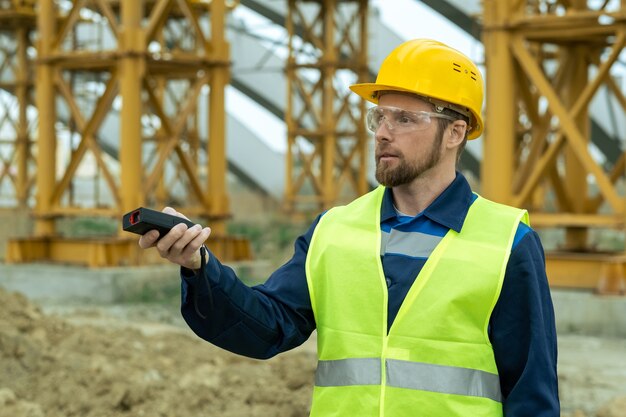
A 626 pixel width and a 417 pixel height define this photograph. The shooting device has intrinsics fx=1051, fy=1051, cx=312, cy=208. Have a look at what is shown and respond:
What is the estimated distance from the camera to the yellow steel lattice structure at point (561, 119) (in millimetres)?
10648

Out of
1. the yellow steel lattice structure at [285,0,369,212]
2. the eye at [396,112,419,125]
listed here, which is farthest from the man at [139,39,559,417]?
the yellow steel lattice structure at [285,0,369,212]

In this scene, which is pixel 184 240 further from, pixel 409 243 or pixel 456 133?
pixel 456 133

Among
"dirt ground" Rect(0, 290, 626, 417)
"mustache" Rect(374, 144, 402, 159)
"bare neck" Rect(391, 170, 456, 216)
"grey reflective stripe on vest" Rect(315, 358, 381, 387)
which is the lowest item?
"dirt ground" Rect(0, 290, 626, 417)

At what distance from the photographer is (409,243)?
2.66 m

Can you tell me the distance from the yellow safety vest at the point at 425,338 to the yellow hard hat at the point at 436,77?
0.36 meters

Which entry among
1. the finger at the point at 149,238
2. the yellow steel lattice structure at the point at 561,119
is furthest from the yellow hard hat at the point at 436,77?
the yellow steel lattice structure at the point at 561,119

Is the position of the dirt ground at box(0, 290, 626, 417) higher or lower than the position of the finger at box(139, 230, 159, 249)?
lower

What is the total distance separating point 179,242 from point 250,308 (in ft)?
1.09

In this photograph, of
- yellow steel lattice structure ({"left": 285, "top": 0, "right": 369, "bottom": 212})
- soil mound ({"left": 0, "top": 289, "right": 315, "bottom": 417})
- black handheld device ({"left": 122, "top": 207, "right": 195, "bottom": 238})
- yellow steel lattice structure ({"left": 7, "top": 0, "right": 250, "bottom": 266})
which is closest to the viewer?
black handheld device ({"left": 122, "top": 207, "right": 195, "bottom": 238})

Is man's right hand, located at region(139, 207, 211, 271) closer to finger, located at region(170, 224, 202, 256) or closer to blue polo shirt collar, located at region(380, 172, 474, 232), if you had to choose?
finger, located at region(170, 224, 202, 256)

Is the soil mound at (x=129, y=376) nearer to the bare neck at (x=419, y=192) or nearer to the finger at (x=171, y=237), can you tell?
the bare neck at (x=419, y=192)

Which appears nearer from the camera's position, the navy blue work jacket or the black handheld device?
the black handheld device

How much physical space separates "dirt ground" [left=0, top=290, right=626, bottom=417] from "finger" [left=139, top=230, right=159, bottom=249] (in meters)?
4.52

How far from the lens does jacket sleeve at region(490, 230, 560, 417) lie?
98.0 inches
